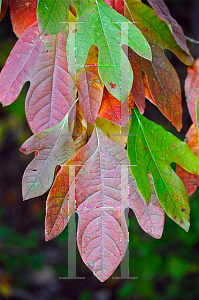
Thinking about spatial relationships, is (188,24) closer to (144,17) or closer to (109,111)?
(144,17)

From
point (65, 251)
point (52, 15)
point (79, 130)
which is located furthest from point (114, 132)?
point (65, 251)

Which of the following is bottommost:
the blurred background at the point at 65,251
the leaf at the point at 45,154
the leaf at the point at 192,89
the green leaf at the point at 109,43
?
the blurred background at the point at 65,251

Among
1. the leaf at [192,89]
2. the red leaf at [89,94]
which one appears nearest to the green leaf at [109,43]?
the red leaf at [89,94]

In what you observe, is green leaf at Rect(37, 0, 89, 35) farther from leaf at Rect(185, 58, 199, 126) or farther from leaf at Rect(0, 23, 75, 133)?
leaf at Rect(185, 58, 199, 126)

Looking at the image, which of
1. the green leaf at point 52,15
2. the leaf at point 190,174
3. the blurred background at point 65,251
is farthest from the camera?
the blurred background at point 65,251

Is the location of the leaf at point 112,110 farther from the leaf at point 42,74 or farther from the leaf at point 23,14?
the leaf at point 23,14

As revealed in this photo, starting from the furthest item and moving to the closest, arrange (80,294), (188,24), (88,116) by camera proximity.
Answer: (80,294)
(188,24)
(88,116)

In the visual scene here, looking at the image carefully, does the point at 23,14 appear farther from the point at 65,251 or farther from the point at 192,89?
the point at 65,251

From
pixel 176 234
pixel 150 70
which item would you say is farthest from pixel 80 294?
pixel 150 70
